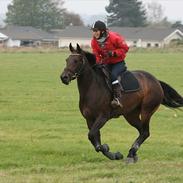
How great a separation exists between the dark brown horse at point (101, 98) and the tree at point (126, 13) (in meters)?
127

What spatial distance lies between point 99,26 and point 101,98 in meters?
1.42

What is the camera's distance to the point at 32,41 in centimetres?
14550

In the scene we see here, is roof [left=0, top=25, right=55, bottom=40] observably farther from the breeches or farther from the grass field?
the breeches

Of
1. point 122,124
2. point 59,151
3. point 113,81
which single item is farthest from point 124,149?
point 122,124

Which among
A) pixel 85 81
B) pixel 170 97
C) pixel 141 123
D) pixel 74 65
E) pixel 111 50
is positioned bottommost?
pixel 141 123

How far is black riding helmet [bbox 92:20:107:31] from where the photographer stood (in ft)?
36.9

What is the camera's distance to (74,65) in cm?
1088

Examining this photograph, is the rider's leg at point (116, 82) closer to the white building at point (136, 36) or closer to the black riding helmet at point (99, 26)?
the black riding helmet at point (99, 26)

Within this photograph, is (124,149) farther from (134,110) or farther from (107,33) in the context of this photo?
(107,33)

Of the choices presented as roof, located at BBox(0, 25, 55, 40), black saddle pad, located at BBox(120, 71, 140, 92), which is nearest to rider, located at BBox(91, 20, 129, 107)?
black saddle pad, located at BBox(120, 71, 140, 92)

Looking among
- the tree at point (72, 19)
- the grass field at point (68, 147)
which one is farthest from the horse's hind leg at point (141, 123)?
the tree at point (72, 19)

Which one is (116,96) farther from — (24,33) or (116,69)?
(24,33)

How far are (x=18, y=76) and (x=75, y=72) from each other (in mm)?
30078

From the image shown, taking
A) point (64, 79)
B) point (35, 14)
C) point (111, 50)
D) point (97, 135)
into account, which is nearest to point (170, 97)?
point (111, 50)
